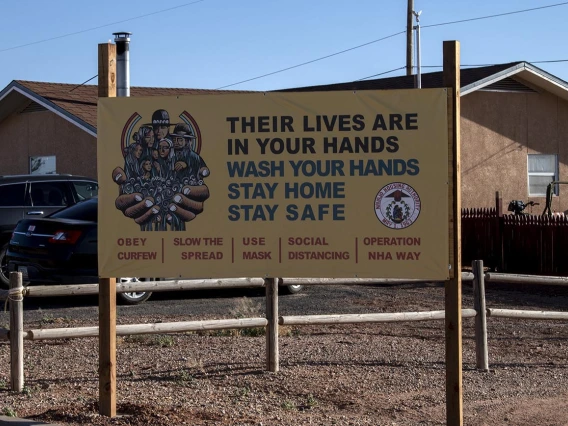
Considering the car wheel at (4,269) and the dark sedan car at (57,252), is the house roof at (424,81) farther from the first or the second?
the dark sedan car at (57,252)

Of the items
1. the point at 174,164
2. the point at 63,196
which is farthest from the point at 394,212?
the point at 63,196

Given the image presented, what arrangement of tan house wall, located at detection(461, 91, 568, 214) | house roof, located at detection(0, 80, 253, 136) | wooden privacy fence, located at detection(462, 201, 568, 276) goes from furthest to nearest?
tan house wall, located at detection(461, 91, 568, 214) → house roof, located at detection(0, 80, 253, 136) → wooden privacy fence, located at detection(462, 201, 568, 276)

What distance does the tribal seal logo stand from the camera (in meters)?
6.36

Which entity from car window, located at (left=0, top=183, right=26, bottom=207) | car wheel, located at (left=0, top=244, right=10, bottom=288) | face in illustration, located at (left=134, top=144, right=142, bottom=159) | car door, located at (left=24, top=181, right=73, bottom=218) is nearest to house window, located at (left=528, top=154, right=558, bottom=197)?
car door, located at (left=24, top=181, right=73, bottom=218)

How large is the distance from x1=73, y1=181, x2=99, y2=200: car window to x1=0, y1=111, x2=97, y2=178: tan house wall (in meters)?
6.93

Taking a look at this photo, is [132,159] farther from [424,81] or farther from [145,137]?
[424,81]

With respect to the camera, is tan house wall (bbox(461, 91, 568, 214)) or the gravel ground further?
tan house wall (bbox(461, 91, 568, 214))

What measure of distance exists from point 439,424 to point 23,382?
362 cm

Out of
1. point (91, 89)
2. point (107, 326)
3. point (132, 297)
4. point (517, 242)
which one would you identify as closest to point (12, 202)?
point (132, 297)

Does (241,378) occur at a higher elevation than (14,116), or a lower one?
lower

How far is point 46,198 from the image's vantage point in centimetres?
1541

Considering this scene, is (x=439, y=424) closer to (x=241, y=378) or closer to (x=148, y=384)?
(x=241, y=378)

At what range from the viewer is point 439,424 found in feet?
22.7

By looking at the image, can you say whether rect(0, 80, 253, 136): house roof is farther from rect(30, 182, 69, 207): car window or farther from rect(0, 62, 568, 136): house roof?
rect(30, 182, 69, 207): car window
